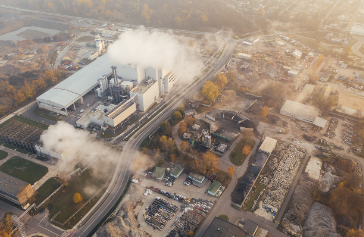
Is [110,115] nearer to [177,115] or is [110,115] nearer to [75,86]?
[177,115]

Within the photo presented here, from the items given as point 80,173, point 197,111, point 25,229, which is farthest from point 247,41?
point 25,229

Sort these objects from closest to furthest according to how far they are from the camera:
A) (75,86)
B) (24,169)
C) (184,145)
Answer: (24,169) → (184,145) → (75,86)

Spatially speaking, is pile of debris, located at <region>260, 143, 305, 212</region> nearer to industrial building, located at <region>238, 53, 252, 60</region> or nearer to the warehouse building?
the warehouse building

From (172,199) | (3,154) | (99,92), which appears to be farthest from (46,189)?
(99,92)

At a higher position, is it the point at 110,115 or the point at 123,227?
the point at 110,115

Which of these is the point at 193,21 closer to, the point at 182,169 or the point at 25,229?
the point at 182,169

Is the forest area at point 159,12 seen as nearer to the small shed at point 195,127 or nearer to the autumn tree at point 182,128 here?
the small shed at point 195,127
